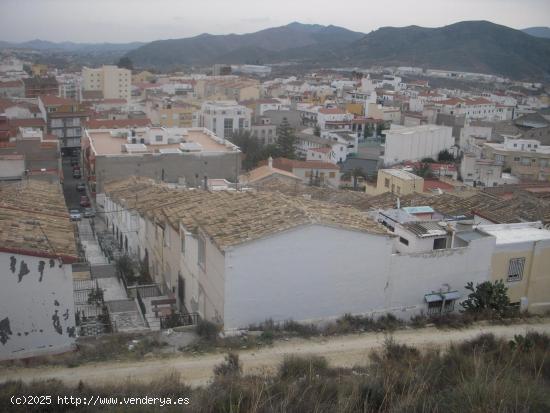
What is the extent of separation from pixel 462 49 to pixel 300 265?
6106 inches

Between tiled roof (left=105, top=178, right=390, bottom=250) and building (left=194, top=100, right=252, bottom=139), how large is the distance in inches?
1439

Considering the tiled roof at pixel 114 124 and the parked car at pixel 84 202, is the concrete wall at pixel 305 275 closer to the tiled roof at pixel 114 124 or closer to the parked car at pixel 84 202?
the parked car at pixel 84 202

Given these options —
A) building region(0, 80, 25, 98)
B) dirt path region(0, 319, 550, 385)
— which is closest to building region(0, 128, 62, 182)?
dirt path region(0, 319, 550, 385)

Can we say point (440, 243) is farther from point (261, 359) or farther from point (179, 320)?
point (179, 320)

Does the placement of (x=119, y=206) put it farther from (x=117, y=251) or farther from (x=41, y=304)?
(x=41, y=304)

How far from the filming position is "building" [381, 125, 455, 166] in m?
48.1

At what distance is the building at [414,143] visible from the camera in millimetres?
48094

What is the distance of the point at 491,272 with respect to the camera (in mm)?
12234

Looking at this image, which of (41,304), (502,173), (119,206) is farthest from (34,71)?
(41,304)

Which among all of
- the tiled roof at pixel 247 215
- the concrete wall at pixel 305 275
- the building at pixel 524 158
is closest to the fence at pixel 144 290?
the tiled roof at pixel 247 215

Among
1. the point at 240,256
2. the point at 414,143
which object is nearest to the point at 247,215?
the point at 240,256

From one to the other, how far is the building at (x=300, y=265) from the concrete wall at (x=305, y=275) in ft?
0.06

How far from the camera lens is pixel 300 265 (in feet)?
34.9

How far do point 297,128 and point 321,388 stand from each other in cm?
5165
